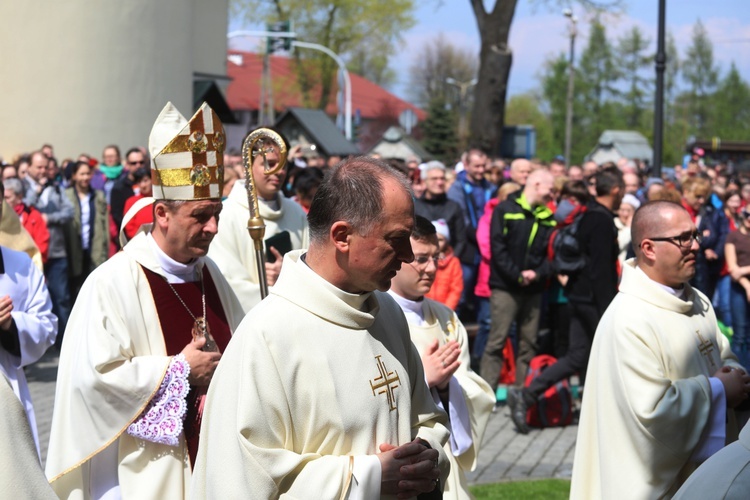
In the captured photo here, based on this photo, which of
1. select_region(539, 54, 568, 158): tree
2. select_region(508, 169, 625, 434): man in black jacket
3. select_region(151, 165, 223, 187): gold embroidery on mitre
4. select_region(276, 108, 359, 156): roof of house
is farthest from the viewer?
select_region(539, 54, 568, 158): tree

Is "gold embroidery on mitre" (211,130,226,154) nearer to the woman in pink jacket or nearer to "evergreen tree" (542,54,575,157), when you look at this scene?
the woman in pink jacket

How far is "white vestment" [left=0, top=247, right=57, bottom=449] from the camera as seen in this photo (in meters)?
5.07

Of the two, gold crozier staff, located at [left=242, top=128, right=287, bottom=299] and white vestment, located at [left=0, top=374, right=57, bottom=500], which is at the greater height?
gold crozier staff, located at [left=242, top=128, right=287, bottom=299]

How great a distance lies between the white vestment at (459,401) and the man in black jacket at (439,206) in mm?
5200

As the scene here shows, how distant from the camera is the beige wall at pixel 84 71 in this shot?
18.8 m

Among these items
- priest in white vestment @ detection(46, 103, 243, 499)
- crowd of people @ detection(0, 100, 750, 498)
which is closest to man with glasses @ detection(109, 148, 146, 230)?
crowd of people @ detection(0, 100, 750, 498)

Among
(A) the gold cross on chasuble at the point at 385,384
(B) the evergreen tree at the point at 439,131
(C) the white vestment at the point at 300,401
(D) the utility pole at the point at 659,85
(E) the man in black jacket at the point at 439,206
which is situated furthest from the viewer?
(B) the evergreen tree at the point at 439,131

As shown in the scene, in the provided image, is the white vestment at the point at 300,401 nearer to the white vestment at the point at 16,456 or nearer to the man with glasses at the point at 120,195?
the white vestment at the point at 16,456

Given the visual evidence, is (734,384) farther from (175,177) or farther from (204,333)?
(175,177)

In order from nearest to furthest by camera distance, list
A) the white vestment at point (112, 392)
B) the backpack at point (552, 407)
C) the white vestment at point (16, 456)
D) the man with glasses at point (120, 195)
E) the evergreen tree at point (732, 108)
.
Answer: the white vestment at point (16, 456) → the white vestment at point (112, 392) → the backpack at point (552, 407) → the man with glasses at point (120, 195) → the evergreen tree at point (732, 108)

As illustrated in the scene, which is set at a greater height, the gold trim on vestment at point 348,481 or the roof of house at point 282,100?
the roof of house at point 282,100

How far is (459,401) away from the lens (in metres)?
4.98

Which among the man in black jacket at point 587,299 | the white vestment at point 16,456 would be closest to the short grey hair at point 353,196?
the white vestment at point 16,456

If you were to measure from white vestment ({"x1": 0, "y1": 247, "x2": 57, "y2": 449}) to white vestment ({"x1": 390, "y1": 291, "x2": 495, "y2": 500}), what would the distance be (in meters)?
1.65
